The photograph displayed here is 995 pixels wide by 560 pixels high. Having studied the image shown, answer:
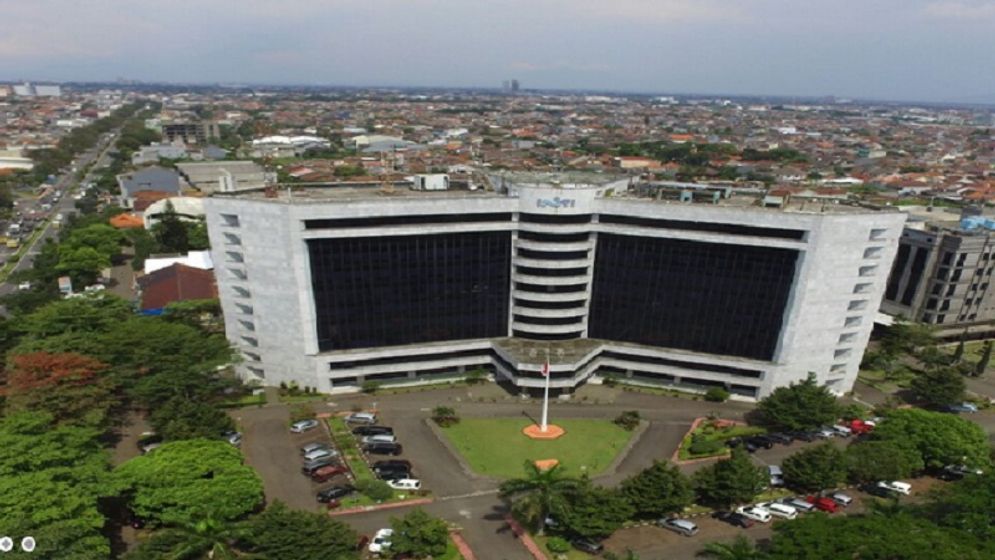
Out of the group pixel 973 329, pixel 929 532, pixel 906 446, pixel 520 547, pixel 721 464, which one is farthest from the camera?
pixel 973 329

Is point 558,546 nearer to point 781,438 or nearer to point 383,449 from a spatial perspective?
point 383,449

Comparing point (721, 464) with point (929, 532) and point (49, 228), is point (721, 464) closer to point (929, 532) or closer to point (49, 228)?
point (929, 532)

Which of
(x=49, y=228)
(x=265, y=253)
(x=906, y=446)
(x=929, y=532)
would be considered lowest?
(x=49, y=228)

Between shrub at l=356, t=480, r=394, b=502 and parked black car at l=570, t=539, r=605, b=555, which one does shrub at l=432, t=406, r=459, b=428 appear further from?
parked black car at l=570, t=539, r=605, b=555

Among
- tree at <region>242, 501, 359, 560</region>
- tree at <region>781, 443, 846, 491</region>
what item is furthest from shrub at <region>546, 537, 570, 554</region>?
tree at <region>781, 443, 846, 491</region>

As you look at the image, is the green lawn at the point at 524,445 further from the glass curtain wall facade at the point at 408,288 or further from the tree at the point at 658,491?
the glass curtain wall facade at the point at 408,288

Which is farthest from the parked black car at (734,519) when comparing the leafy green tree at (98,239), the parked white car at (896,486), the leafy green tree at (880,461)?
the leafy green tree at (98,239)

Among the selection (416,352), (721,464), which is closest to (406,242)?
(416,352)
